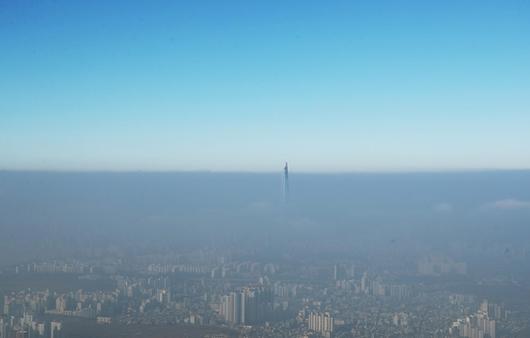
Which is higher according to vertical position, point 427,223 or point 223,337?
point 427,223

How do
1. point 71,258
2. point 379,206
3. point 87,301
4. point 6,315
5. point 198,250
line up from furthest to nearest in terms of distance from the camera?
point 379,206
point 198,250
point 71,258
point 87,301
point 6,315

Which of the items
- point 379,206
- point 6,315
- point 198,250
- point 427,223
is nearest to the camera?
point 6,315

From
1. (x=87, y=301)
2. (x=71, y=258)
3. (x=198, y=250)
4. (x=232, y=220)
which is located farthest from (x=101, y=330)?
(x=232, y=220)

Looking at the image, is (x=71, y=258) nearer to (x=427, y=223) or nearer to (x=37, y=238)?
(x=37, y=238)

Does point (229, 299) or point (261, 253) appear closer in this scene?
point (229, 299)

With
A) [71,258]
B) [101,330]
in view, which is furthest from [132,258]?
[101,330]

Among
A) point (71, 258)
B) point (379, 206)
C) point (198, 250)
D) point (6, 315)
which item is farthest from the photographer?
point (379, 206)

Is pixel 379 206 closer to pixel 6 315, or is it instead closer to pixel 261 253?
pixel 261 253

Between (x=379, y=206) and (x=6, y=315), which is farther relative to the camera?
(x=379, y=206)

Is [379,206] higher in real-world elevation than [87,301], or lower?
higher
